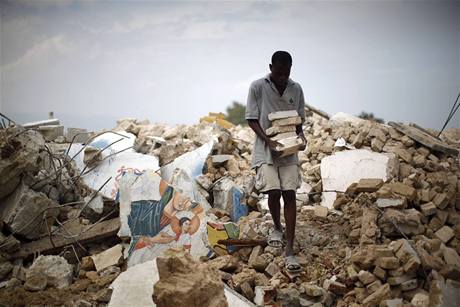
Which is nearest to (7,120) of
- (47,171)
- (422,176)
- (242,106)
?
(47,171)

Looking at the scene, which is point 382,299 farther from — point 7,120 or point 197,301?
point 7,120

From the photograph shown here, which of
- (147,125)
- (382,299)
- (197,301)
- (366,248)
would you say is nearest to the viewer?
(197,301)

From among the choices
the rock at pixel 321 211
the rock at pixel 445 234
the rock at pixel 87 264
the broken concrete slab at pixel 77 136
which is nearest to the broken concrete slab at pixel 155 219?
the rock at pixel 87 264

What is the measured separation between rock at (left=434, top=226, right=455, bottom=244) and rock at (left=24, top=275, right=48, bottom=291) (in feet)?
11.5

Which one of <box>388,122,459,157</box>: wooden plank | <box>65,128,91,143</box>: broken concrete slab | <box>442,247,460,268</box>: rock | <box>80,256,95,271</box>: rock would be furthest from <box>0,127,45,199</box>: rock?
<box>388,122,459,157</box>: wooden plank

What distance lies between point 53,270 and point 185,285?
1928 mm

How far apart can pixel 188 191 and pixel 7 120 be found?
2.09 metres

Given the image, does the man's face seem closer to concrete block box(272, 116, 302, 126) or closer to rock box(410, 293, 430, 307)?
concrete block box(272, 116, 302, 126)

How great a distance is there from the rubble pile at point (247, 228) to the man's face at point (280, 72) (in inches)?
12.8

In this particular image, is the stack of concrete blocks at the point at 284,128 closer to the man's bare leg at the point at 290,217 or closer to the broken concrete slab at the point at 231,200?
the man's bare leg at the point at 290,217

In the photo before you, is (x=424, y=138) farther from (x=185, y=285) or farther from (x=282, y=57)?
(x=185, y=285)

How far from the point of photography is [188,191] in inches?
179

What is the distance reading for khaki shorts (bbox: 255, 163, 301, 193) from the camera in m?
3.47

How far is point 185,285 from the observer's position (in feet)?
6.89
